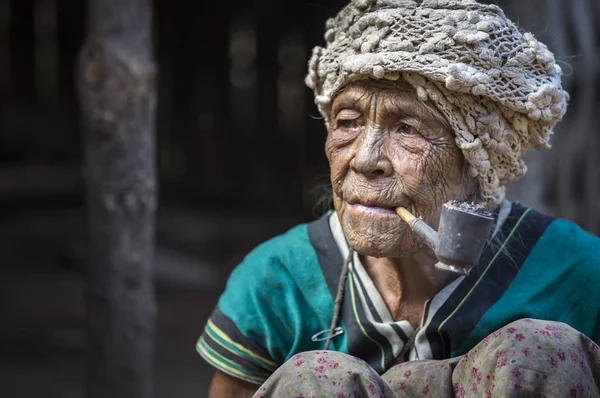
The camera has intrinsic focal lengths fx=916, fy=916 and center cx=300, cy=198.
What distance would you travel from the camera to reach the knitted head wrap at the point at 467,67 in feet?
7.50

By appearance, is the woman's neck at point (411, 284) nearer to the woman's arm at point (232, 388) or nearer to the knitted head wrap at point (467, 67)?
the knitted head wrap at point (467, 67)

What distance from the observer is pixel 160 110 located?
31.9 feet

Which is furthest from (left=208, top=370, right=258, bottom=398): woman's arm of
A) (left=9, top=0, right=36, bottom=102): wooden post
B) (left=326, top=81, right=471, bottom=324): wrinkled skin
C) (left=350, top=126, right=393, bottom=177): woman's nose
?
(left=9, top=0, right=36, bottom=102): wooden post

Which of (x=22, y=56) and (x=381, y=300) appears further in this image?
(x=22, y=56)

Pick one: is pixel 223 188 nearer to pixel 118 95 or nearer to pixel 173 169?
pixel 173 169

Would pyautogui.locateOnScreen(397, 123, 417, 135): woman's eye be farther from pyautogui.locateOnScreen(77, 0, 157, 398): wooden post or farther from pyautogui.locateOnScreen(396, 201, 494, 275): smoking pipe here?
pyautogui.locateOnScreen(77, 0, 157, 398): wooden post

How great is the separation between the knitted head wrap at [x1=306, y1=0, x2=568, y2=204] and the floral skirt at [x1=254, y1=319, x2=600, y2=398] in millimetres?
554

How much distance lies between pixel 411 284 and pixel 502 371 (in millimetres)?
667

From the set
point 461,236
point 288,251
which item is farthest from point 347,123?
point 461,236

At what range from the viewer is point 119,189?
12.9ft

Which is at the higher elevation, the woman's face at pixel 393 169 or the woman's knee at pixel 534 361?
the woman's face at pixel 393 169

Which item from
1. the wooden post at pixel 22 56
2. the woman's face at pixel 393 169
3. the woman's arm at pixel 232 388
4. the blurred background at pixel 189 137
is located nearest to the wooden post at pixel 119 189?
the woman's arm at pixel 232 388

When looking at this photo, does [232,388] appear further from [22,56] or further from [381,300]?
[22,56]

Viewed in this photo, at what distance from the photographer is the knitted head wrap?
2.29m
